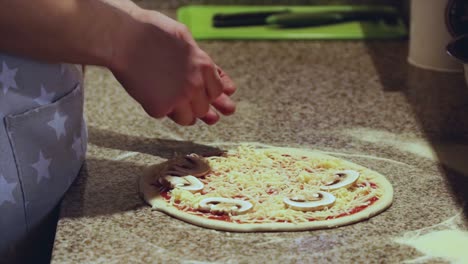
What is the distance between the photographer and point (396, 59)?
5.48 feet

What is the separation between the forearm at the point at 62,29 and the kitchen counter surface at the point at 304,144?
193 millimetres

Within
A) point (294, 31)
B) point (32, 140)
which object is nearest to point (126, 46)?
point (32, 140)

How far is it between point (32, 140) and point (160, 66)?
6.8 inches

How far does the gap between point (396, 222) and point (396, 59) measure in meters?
0.78

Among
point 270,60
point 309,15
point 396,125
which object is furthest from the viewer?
point 309,15

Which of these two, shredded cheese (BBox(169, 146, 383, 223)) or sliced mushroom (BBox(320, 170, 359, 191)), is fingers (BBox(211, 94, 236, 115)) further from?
sliced mushroom (BBox(320, 170, 359, 191))

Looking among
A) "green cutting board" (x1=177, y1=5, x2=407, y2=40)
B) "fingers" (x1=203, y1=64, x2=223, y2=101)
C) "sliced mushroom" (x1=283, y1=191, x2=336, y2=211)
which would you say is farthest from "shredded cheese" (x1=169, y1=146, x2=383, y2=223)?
"green cutting board" (x1=177, y1=5, x2=407, y2=40)

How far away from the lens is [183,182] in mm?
1019

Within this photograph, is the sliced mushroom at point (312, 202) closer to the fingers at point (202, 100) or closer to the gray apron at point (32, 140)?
the fingers at point (202, 100)

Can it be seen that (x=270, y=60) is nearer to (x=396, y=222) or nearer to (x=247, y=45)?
(x=247, y=45)

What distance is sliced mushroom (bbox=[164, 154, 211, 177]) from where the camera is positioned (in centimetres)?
105

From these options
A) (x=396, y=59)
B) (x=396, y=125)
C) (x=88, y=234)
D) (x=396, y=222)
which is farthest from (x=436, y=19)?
(x=88, y=234)

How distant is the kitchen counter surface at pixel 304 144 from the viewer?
0.88 m

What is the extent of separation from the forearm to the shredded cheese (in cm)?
20
